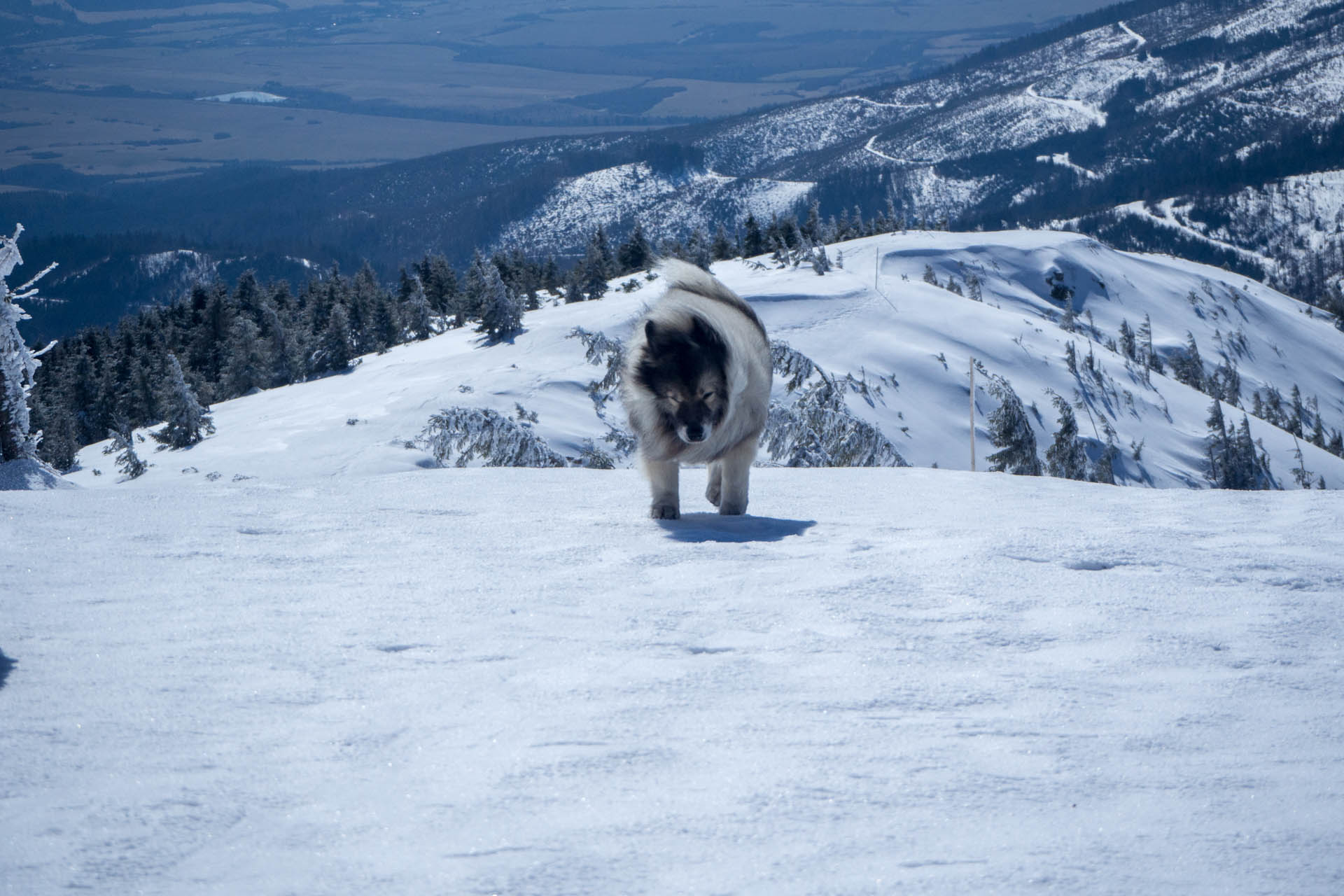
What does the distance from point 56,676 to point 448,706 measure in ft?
4.49

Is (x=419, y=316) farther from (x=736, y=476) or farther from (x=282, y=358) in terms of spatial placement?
(x=736, y=476)

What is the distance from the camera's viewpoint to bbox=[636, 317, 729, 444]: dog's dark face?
5.77m

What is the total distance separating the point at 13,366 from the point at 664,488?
37.4 ft

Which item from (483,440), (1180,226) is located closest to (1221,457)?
(483,440)

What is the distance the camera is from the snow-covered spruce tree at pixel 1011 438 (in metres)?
27.0

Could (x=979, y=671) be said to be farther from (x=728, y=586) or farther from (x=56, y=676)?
(x=56, y=676)

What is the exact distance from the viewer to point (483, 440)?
68.1 ft

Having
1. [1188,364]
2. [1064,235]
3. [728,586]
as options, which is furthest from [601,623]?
[1064,235]

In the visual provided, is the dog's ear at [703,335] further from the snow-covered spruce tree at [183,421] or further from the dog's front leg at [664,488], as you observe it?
the snow-covered spruce tree at [183,421]

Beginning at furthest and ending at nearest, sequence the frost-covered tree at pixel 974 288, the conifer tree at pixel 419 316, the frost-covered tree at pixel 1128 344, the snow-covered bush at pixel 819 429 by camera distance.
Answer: the frost-covered tree at pixel 1128 344 < the frost-covered tree at pixel 974 288 < the conifer tree at pixel 419 316 < the snow-covered bush at pixel 819 429

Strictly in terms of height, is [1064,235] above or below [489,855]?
above

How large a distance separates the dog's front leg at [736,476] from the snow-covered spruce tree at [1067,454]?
2283 centimetres

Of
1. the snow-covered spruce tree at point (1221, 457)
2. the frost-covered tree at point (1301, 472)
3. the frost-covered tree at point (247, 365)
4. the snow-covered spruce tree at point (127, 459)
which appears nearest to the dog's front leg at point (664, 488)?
the snow-covered spruce tree at point (127, 459)

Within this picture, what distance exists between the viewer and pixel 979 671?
3363mm
